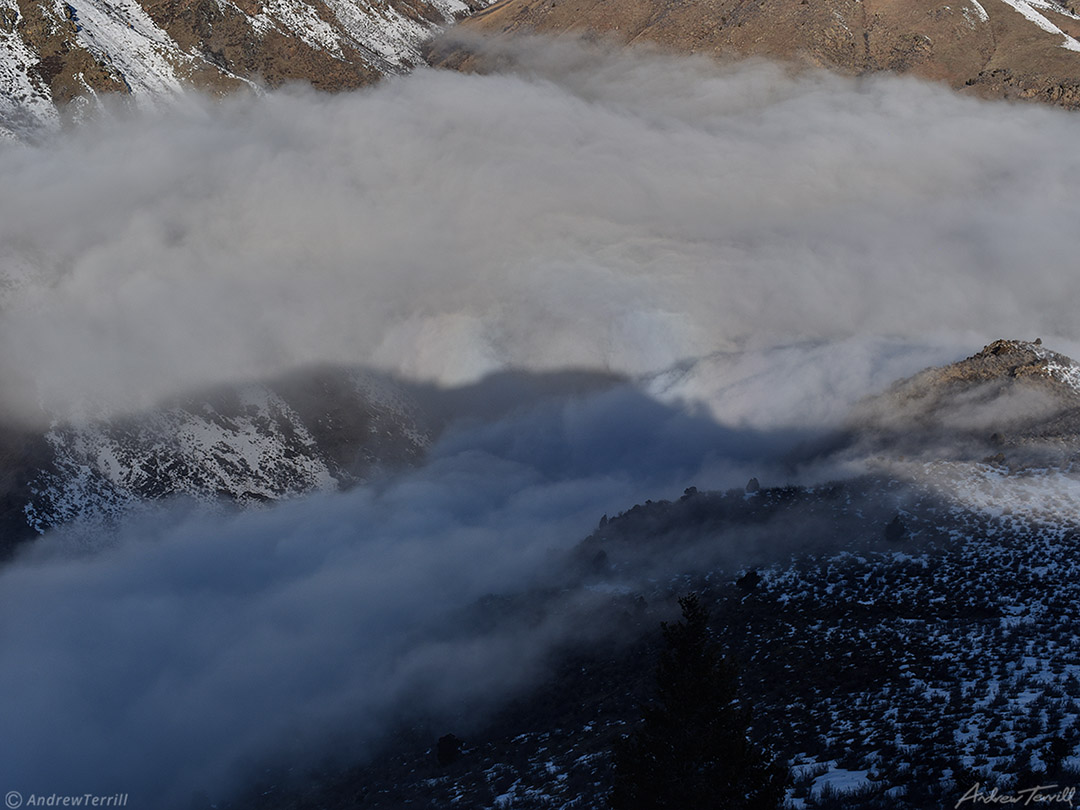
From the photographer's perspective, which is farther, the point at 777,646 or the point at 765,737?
the point at 777,646

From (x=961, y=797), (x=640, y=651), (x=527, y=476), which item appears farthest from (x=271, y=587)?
(x=961, y=797)

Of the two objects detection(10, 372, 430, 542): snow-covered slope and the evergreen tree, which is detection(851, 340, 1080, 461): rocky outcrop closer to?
the evergreen tree

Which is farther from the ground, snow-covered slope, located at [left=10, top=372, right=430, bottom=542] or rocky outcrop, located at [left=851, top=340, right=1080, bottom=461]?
rocky outcrop, located at [left=851, top=340, right=1080, bottom=461]

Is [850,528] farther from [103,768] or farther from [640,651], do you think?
[103,768]

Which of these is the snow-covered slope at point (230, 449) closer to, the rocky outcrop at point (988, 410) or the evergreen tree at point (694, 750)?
the rocky outcrop at point (988, 410)
